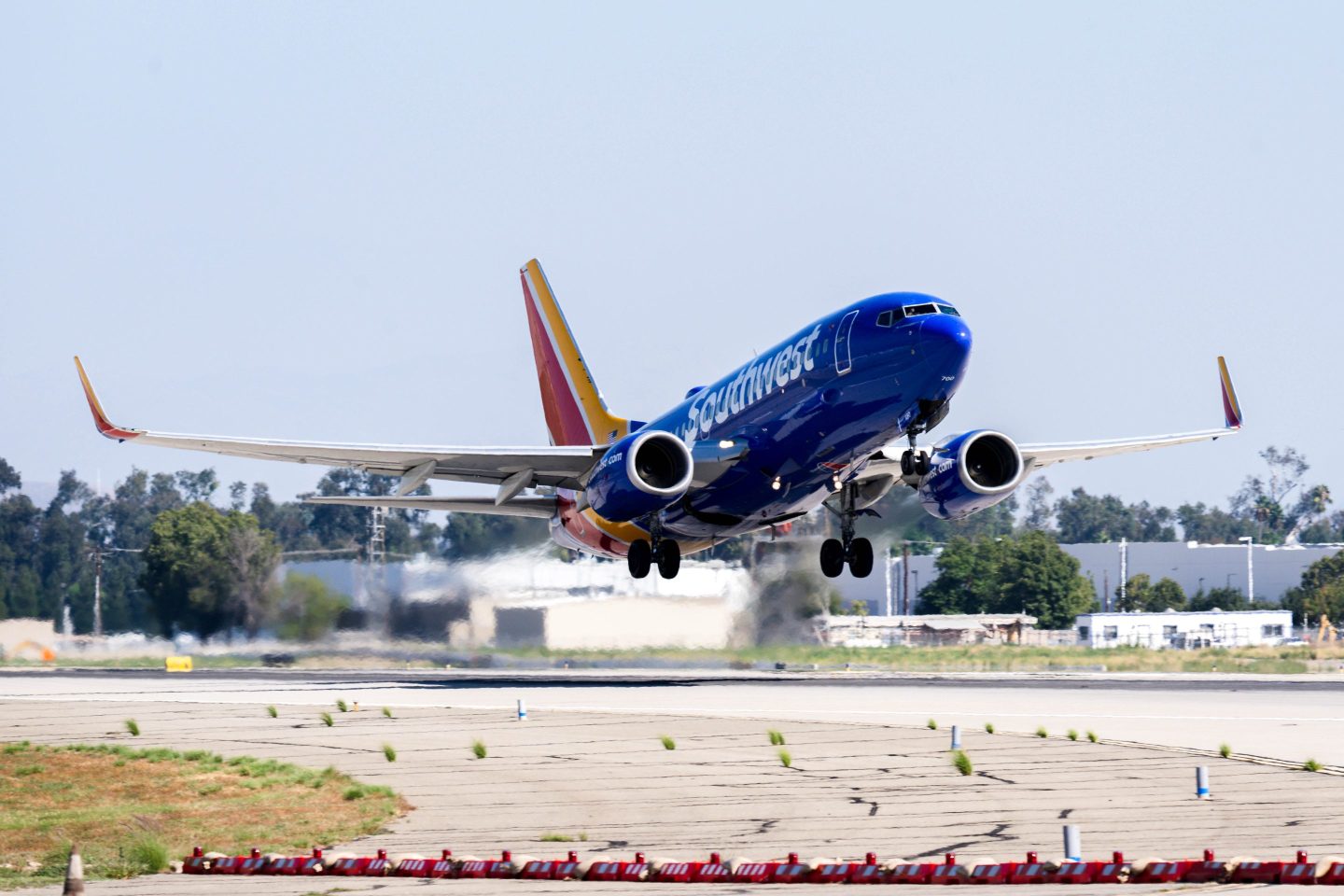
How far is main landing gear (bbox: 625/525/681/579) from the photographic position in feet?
125

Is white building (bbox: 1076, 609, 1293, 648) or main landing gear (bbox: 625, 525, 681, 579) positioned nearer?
main landing gear (bbox: 625, 525, 681, 579)

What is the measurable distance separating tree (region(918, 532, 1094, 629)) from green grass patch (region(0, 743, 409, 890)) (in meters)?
63.9

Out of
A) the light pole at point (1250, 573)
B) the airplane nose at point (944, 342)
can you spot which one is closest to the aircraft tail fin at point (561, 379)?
the airplane nose at point (944, 342)

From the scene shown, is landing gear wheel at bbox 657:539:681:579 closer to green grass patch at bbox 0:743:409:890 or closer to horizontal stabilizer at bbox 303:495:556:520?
horizontal stabilizer at bbox 303:495:556:520

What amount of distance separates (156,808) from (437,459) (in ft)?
53.4

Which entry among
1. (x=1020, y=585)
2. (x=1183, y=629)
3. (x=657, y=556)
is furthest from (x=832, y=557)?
(x=1020, y=585)

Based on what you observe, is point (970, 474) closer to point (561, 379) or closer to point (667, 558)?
point (667, 558)

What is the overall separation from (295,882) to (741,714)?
1638cm

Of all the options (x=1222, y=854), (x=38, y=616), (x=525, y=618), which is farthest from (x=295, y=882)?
(x=38, y=616)

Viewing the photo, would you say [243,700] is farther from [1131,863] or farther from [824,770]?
[1131,863]

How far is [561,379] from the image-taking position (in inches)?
1829

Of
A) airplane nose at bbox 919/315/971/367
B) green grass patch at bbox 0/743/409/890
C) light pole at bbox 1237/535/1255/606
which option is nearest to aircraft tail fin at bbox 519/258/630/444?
airplane nose at bbox 919/315/971/367

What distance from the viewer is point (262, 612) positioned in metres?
51.8

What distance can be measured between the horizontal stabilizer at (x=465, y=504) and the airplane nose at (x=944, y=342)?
14603 mm
